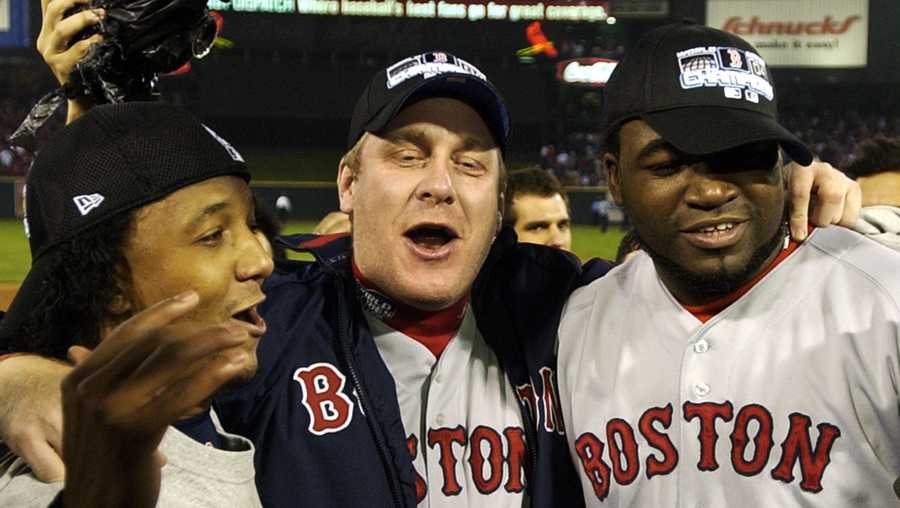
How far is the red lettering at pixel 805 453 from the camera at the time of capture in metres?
1.52

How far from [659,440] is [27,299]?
1.04 metres

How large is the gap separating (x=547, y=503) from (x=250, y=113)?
23.1m

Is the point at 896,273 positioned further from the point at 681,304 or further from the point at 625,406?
the point at 625,406

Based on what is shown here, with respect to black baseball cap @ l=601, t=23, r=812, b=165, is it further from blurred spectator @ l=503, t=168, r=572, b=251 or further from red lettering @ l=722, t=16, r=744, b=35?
red lettering @ l=722, t=16, r=744, b=35

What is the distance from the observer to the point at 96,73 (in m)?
1.71

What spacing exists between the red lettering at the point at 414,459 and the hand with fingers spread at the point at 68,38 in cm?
85

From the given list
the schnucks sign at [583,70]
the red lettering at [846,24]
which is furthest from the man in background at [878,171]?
the red lettering at [846,24]

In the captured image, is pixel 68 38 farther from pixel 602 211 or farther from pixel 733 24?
pixel 733 24

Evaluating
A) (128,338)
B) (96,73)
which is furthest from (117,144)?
(128,338)

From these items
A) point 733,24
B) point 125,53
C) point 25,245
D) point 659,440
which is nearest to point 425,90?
point 125,53

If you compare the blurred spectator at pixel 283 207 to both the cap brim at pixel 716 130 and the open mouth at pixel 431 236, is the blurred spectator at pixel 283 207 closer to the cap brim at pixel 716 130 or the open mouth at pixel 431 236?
the open mouth at pixel 431 236

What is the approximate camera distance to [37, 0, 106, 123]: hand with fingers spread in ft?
5.78

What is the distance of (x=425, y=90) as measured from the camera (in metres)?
1.85

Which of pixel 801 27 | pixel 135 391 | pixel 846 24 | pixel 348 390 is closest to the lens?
pixel 135 391
